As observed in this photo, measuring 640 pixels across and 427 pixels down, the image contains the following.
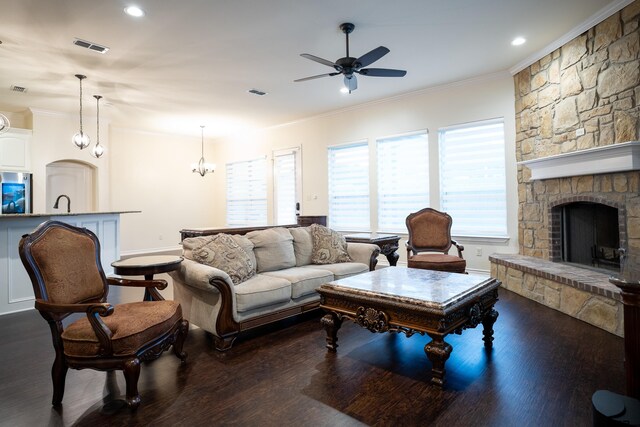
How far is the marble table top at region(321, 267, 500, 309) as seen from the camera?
2.30 m

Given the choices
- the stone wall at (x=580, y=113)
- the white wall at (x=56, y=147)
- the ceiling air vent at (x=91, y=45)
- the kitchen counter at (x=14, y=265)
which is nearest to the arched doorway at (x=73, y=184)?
the white wall at (x=56, y=147)

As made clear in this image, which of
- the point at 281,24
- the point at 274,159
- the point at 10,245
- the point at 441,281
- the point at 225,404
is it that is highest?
A: the point at 281,24

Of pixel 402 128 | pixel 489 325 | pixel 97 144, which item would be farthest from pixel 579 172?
pixel 97 144

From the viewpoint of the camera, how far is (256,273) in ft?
11.8

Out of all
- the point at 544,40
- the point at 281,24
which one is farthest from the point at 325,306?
the point at 544,40

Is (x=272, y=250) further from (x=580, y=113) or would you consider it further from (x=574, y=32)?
(x=574, y=32)

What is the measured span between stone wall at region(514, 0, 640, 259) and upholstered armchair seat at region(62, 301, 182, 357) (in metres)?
4.24

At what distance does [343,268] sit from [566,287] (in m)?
2.29

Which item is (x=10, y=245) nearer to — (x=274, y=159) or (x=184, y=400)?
(x=184, y=400)

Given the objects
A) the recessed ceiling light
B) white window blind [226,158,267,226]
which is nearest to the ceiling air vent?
the recessed ceiling light

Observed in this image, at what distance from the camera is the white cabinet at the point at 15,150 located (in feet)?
20.5

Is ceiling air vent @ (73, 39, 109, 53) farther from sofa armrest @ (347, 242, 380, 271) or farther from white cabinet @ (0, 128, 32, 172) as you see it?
Answer: sofa armrest @ (347, 242, 380, 271)

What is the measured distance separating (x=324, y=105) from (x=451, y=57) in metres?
2.67

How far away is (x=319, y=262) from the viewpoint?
406 centimetres
